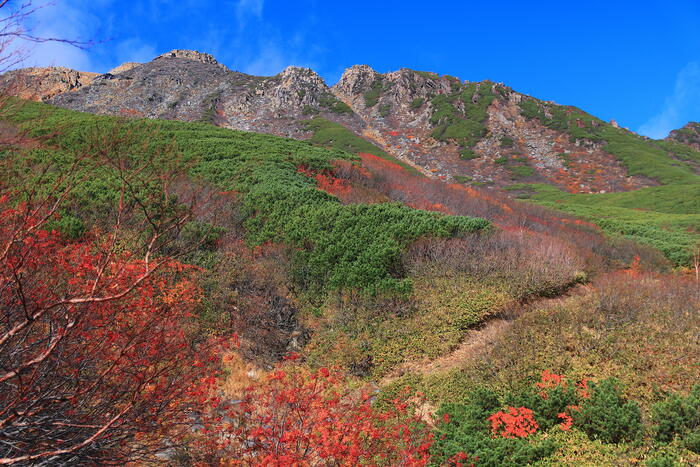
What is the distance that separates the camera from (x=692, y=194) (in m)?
34.4

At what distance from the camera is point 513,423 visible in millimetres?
5961

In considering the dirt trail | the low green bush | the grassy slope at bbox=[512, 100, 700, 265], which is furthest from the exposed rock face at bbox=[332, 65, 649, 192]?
the low green bush

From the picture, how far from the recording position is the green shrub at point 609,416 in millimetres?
5469

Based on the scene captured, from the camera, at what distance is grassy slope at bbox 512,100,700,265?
22172 millimetres

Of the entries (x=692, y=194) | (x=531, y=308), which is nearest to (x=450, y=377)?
(x=531, y=308)

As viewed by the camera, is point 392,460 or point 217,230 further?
point 217,230

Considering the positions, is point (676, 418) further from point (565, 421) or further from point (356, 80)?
point (356, 80)

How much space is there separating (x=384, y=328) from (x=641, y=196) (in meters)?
39.2

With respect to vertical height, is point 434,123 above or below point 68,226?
above

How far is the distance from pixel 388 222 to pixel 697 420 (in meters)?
8.73

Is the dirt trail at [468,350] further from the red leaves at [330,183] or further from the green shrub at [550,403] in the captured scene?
the red leaves at [330,183]

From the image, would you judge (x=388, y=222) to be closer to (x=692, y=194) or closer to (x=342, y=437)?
(x=342, y=437)

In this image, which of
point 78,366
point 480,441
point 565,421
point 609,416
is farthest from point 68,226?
→ point 609,416

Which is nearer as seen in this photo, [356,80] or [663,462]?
[663,462]
